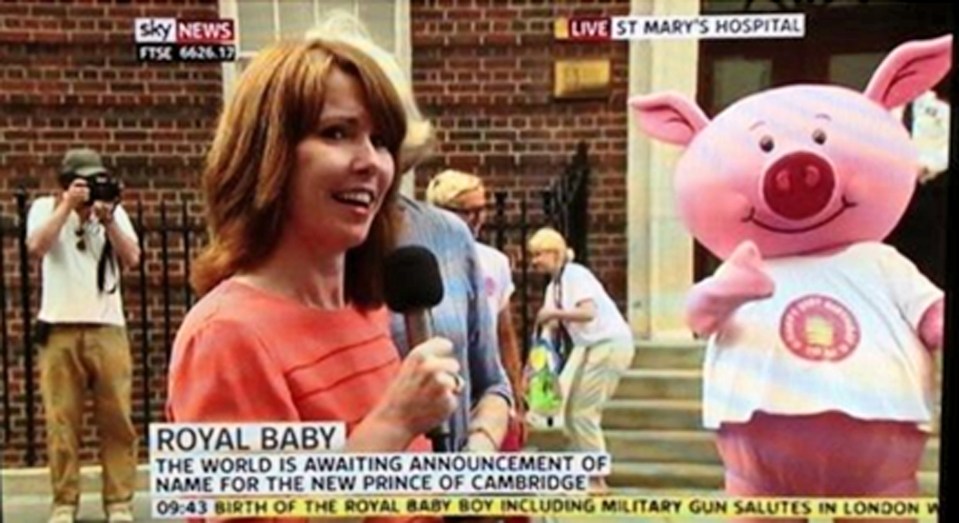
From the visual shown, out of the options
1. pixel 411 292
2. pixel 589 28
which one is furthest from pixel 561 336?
pixel 589 28

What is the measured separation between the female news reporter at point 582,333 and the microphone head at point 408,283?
0.70 feet

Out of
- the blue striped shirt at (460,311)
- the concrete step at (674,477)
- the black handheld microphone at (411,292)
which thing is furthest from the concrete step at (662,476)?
the black handheld microphone at (411,292)

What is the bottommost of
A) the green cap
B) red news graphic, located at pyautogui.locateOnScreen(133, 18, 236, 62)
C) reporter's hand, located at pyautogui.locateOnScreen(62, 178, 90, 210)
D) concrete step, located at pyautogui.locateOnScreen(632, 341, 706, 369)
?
concrete step, located at pyautogui.locateOnScreen(632, 341, 706, 369)

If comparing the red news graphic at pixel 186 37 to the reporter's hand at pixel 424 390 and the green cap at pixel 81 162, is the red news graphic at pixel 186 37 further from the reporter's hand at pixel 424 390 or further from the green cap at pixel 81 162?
the reporter's hand at pixel 424 390

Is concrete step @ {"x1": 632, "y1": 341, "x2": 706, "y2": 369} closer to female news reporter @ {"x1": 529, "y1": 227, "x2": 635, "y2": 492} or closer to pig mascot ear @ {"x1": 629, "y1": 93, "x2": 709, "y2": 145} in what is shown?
female news reporter @ {"x1": 529, "y1": 227, "x2": 635, "y2": 492}

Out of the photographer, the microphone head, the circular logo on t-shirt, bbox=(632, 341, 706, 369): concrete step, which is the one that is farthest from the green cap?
the circular logo on t-shirt

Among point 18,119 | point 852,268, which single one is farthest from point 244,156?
point 852,268

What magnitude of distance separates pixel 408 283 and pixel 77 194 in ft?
2.11

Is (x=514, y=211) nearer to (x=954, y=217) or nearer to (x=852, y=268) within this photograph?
(x=852, y=268)

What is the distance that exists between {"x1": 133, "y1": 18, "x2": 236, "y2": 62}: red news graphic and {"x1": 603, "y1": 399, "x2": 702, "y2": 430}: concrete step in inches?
39.2

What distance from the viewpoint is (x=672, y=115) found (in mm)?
1976

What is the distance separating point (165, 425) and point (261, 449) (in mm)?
195

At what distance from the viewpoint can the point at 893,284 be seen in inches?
79.2

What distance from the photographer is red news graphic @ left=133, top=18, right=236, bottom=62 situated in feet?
6.29
